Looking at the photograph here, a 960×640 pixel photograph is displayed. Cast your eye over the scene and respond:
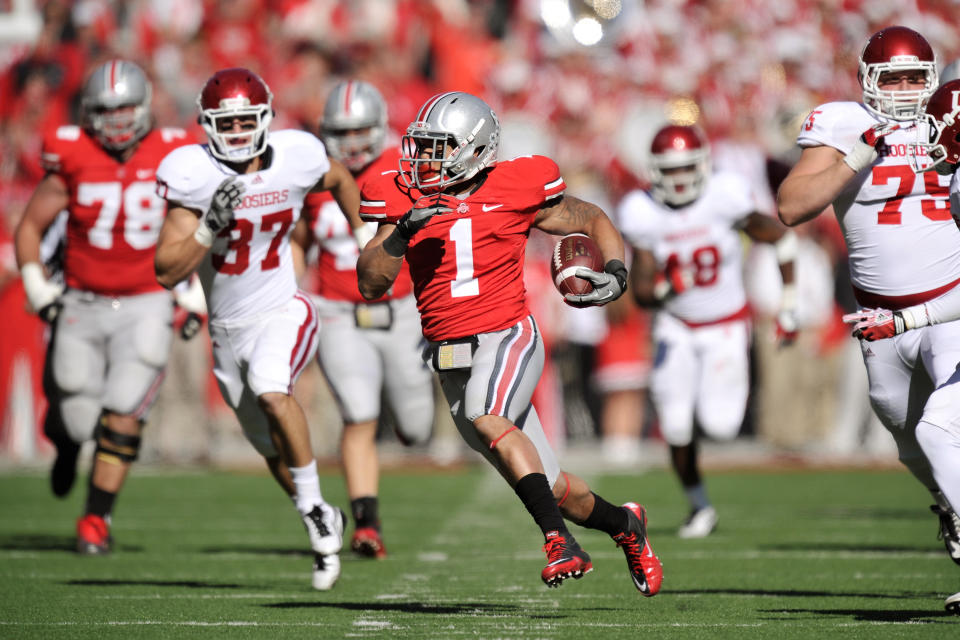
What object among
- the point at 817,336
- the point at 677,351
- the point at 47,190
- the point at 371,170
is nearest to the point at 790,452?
the point at 817,336

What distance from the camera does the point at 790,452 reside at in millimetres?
12602

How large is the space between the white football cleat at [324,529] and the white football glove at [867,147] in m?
2.37

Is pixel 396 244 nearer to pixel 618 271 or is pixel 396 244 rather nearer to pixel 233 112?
pixel 618 271

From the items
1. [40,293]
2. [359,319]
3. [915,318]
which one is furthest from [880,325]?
[40,293]

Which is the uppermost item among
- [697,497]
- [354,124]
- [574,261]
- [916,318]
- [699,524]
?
[354,124]

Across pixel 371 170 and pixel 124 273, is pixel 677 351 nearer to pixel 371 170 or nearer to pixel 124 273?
pixel 371 170

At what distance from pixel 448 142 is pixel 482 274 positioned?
0.46m

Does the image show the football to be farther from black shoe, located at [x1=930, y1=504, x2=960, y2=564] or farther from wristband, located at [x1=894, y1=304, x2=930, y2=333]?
black shoe, located at [x1=930, y1=504, x2=960, y2=564]

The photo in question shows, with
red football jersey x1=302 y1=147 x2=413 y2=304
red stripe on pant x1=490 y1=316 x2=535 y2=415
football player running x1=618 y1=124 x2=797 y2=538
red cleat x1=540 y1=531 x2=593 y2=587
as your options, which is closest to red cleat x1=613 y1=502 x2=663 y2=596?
red cleat x1=540 y1=531 x2=593 y2=587

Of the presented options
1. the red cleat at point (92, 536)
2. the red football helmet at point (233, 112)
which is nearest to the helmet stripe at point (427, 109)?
the red football helmet at point (233, 112)

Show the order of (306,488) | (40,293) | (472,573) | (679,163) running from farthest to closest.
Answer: (679,163)
(40,293)
(472,573)
(306,488)

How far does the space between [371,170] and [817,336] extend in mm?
6277

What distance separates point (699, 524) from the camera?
7730 millimetres

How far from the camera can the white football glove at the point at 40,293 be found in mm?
7117
